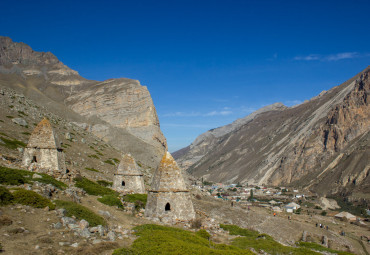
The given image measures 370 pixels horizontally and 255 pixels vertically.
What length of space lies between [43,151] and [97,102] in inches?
3238

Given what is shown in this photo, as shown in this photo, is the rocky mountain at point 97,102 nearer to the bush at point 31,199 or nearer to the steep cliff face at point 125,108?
the steep cliff face at point 125,108

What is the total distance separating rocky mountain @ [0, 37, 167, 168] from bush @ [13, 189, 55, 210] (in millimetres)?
54038

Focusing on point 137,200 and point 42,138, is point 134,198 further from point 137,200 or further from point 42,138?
point 42,138

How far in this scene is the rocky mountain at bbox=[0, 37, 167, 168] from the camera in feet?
248

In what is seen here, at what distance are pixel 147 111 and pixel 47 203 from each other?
274 ft

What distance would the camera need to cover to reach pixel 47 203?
401 inches

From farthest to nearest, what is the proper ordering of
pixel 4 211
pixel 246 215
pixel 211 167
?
pixel 211 167
pixel 246 215
pixel 4 211

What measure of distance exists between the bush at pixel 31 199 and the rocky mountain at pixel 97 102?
54038 millimetres

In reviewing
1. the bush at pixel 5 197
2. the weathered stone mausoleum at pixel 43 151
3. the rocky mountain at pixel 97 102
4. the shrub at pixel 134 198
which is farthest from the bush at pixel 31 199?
the rocky mountain at pixel 97 102

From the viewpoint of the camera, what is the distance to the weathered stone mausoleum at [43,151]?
58.2 ft

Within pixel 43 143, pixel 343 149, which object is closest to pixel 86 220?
pixel 43 143

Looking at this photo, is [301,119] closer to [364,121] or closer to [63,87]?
[364,121]

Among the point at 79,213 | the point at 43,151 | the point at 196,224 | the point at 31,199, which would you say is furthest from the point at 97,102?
the point at 79,213

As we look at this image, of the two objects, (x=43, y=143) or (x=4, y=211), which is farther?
(x=43, y=143)
